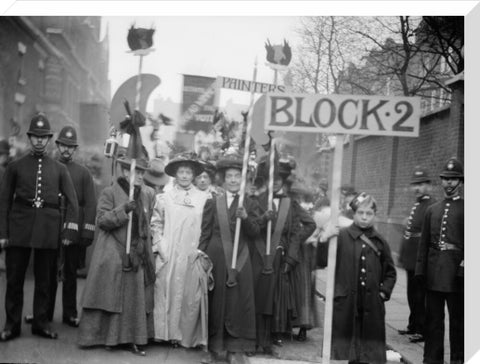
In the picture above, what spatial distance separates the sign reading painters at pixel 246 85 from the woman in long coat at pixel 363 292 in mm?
1346

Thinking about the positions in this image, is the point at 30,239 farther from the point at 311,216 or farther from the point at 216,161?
the point at 311,216

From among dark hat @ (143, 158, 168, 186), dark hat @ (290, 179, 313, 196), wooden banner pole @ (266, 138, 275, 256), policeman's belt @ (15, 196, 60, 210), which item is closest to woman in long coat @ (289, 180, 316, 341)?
dark hat @ (290, 179, 313, 196)

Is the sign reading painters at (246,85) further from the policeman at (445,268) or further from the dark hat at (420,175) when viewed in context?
the policeman at (445,268)

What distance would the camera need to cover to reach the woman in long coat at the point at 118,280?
16.6ft

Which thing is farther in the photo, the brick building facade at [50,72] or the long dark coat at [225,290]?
the brick building facade at [50,72]

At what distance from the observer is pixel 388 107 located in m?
4.57

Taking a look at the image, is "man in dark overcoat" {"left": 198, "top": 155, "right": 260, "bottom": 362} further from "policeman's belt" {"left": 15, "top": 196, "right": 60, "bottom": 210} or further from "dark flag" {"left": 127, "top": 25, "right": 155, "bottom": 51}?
"dark flag" {"left": 127, "top": 25, "right": 155, "bottom": 51}

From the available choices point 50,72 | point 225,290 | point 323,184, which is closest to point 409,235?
point 323,184

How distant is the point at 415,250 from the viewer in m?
5.78

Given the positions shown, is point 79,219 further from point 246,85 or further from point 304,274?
point 304,274

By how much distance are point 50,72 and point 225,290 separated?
8.85 ft

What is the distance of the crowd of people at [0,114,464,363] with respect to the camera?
486cm

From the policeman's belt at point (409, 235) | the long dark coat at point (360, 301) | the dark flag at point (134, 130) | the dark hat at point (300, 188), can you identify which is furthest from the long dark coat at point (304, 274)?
the dark flag at point (134, 130)
